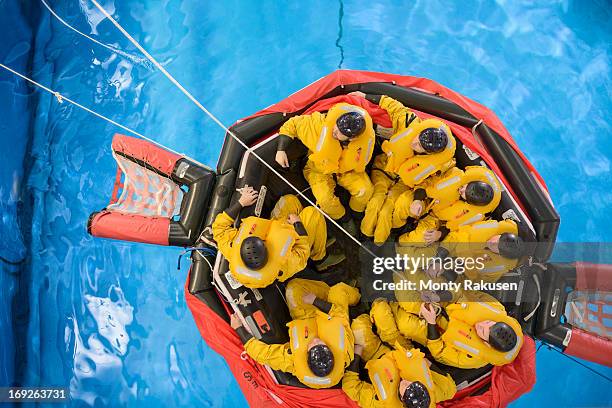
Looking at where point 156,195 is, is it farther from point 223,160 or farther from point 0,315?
Answer: point 0,315

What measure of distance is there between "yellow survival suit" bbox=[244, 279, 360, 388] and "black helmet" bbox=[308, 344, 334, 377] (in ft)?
0.17

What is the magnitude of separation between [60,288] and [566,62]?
4.07m

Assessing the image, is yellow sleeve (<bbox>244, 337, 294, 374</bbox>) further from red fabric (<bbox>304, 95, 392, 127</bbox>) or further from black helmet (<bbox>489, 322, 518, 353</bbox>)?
red fabric (<bbox>304, 95, 392, 127</bbox>)

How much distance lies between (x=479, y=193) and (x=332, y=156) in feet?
2.32

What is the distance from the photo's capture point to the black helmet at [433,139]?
202 centimetres

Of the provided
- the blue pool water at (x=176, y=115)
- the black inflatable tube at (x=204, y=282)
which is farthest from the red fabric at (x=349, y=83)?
the black inflatable tube at (x=204, y=282)

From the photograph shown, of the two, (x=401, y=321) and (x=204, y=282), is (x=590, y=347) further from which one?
(x=204, y=282)

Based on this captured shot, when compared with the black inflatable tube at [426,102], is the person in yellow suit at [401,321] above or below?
below

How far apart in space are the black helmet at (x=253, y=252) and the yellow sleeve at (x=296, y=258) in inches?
7.3

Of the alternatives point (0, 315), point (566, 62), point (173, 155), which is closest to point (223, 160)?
point (173, 155)

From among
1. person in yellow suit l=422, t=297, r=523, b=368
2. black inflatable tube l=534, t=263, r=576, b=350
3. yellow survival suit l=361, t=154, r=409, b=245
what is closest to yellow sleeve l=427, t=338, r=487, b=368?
person in yellow suit l=422, t=297, r=523, b=368

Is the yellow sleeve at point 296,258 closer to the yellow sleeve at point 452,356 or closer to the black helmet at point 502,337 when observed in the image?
the yellow sleeve at point 452,356

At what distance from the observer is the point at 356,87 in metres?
2.55

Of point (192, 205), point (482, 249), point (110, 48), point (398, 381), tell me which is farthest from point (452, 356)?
point (110, 48)
